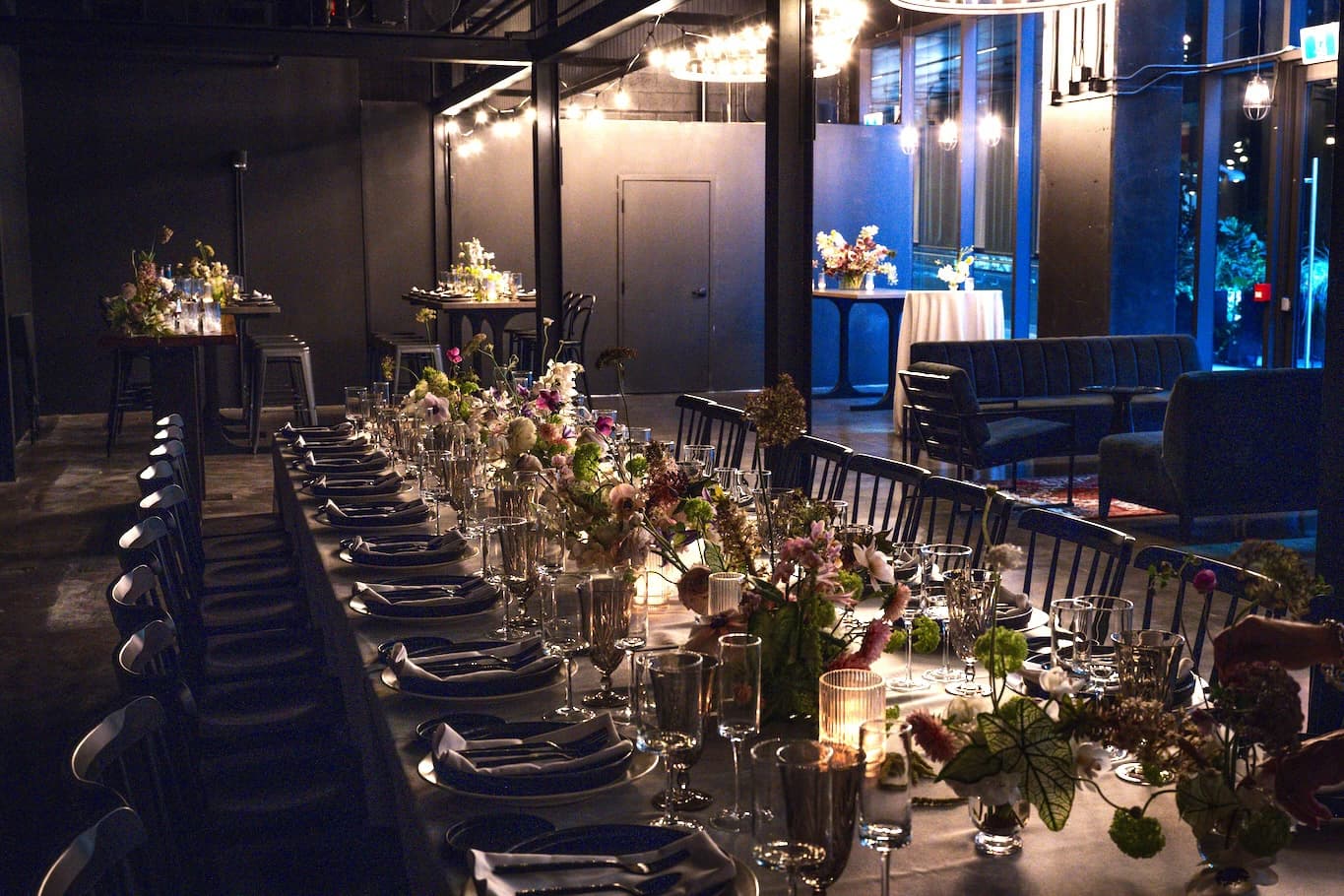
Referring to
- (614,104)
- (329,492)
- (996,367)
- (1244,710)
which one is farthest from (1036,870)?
(614,104)

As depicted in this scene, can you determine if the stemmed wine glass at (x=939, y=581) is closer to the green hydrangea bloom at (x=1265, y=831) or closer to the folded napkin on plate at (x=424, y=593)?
the green hydrangea bloom at (x=1265, y=831)

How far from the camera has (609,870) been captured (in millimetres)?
1642

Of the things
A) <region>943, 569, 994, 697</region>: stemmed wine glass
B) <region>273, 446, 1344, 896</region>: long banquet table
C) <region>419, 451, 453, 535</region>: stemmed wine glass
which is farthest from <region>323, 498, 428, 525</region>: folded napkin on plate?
<region>943, 569, 994, 697</region>: stemmed wine glass

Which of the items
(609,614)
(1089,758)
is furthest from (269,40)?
(1089,758)

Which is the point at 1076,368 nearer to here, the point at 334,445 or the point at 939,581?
the point at 334,445

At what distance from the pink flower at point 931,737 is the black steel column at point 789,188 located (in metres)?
4.42

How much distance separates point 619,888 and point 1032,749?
0.50 meters

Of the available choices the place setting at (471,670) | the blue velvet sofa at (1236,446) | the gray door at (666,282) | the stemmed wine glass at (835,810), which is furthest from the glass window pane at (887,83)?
the stemmed wine glass at (835,810)

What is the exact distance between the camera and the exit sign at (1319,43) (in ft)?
33.0

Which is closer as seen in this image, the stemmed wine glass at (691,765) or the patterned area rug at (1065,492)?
the stemmed wine glass at (691,765)

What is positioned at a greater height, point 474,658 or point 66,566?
point 474,658

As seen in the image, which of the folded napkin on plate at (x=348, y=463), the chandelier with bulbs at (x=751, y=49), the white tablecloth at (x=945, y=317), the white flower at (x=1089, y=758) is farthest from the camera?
the chandelier with bulbs at (x=751, y=49)

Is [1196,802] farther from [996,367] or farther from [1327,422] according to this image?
[996,367]

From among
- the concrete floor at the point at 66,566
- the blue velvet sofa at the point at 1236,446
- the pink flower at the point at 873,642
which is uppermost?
the pink flower at the point at 873,642
